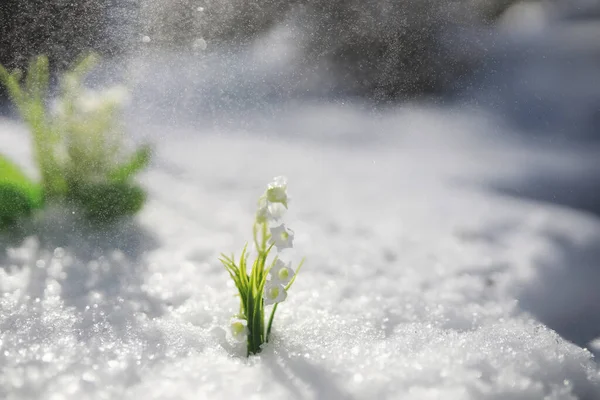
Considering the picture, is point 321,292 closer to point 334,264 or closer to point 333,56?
point 334,264

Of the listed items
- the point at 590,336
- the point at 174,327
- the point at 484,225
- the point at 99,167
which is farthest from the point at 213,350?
the point at 484,225

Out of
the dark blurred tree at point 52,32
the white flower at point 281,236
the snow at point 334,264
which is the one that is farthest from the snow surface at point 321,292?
the dark blurred tree at point 52,32

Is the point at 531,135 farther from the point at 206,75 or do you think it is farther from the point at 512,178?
the point at 206,75

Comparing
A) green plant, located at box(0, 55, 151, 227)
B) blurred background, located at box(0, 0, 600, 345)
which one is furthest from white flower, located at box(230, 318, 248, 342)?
blurred background, located at box(0, 0, 600, 345)

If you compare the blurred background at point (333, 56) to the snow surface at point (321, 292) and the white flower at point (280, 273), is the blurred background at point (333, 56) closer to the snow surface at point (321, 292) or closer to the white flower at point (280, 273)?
the snow surface at point (321, 292)

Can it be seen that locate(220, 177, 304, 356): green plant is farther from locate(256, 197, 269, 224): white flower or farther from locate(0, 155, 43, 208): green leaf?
locate(0, 155, 43, 208): green leaf

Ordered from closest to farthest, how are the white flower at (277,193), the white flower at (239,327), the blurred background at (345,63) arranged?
the white flower at (277,193) → the white flower at (239,327) → the blurred background at (345,63)

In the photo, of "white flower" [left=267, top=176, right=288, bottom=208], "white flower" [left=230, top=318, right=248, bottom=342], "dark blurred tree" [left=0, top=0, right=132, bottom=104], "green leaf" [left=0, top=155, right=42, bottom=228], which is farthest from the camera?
"dark blurred tree" [left=0, top=0, right=132, bottom=104]
